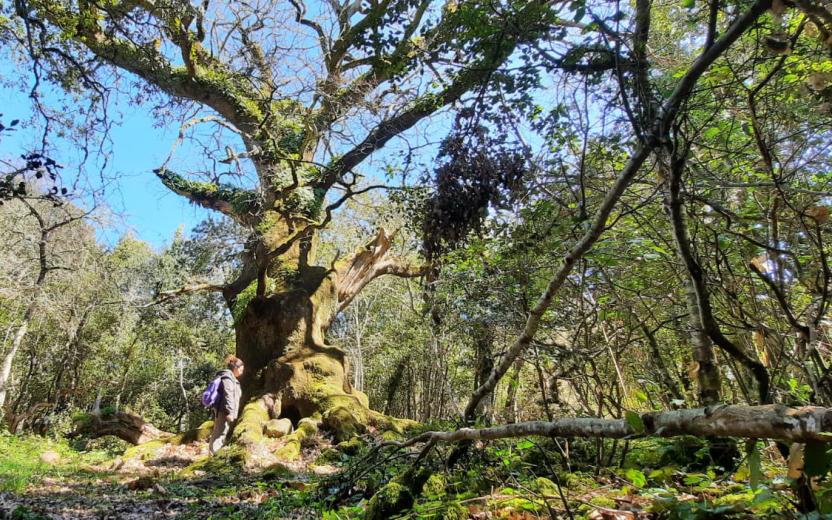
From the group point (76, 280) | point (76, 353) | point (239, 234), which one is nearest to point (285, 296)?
point (239, 234)

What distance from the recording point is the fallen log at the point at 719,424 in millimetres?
1231

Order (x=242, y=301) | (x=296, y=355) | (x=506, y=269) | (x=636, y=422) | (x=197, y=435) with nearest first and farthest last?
(x=636, y=422) → (x=506, y=269) → (x=197, y=435) → (x=296, y=355) → (x=242, y=301)

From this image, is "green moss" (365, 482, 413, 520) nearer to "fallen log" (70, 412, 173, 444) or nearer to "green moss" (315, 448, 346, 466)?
"green moss" (315, 448, 346, 466)

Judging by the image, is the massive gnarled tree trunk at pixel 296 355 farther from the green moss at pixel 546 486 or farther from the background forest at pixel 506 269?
the green moss at pixel 546 486

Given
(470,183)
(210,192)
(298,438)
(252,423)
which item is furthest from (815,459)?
(210,192)

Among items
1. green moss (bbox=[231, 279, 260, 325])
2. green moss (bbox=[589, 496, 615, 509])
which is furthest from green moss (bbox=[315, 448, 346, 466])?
green moss (bbox=[589, 496, 615, 509])

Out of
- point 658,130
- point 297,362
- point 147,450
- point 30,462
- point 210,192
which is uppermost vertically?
point 210,192

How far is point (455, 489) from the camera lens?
10.0 ft

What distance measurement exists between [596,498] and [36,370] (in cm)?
2065

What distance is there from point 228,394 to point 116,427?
15.5 feet

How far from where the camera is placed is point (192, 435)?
8.59 m

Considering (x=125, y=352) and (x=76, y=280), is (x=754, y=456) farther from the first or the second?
(x=125, y=352)

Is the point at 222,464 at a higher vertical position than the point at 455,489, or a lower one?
lower

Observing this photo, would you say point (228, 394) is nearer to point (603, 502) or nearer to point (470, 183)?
point (470, 183)
